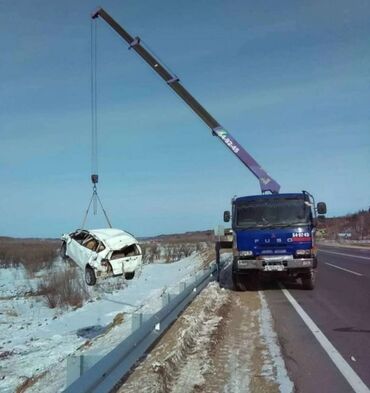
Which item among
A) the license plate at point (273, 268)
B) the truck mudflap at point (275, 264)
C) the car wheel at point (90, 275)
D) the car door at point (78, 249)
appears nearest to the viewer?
the car wheel at point (90, 275)

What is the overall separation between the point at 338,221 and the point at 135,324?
155 meters

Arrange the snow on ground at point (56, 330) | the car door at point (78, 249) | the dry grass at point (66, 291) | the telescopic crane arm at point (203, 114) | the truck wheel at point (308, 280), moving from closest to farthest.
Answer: the car door at point (78, 249), the snow on ground at point (56, 330), the truck wheel at point (308, 280), the dry grass at point (66, 291), the telescopic crane arm at point (203, 114)

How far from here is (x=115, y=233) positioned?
5.96 metres

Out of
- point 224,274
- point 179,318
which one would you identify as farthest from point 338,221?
point 179,318

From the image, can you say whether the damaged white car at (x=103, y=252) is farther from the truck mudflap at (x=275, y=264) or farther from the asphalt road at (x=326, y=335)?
the truck mudflap at (x=275, y=264)

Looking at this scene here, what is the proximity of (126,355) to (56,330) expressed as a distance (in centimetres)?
908

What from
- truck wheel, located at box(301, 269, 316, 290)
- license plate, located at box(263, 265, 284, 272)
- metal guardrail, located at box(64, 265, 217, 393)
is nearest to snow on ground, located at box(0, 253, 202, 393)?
metal guardrail, located at box(64, 265, 217, 393)

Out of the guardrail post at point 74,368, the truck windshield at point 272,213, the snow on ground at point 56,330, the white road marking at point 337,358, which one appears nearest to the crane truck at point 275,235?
the truck windshield at point 272,213

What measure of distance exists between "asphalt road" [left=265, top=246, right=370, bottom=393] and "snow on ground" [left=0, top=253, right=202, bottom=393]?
249cm

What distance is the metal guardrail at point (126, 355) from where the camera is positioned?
4.44 metres

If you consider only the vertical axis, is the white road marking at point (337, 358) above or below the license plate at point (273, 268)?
below

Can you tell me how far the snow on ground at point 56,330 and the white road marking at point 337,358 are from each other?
9.41 feet

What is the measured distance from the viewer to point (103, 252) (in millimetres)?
5691

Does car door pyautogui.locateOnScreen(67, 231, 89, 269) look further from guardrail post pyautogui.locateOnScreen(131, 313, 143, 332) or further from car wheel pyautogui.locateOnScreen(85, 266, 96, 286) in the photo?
guardrail post pyautogui.locateOnScreen(131, 313, 143, 332)
